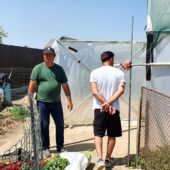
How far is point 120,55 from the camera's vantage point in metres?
10.3

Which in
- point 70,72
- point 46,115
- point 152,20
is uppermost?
point 152,20

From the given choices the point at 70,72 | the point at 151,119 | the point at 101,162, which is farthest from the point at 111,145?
the point at 70,72

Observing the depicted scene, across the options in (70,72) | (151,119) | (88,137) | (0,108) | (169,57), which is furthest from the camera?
(0,108)

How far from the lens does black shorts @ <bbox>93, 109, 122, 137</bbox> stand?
20.1ft

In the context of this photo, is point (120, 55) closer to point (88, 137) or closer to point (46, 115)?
point (88, 137)

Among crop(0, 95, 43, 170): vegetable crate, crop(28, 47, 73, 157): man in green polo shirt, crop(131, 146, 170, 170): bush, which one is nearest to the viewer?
crop(0, 95, 43, 170): vegetable crate

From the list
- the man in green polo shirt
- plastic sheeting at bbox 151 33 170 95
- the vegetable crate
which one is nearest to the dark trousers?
the man in green polo shirt

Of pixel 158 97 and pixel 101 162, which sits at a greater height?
pixel 158 97

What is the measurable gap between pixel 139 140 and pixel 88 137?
2535 millimetres

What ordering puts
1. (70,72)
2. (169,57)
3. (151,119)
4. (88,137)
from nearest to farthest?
(151,119)
(169,57)
(88,137)
(70,72)

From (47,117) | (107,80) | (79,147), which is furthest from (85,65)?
(107,80)

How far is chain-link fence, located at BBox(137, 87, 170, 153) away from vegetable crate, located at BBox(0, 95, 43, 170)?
187 cm

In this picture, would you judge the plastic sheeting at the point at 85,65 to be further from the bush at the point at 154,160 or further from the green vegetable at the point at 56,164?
the green vegetable at the point at 56,164

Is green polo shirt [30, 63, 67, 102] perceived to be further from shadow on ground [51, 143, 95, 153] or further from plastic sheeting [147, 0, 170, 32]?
plastic sheeting [147, 0, 170, 32]
